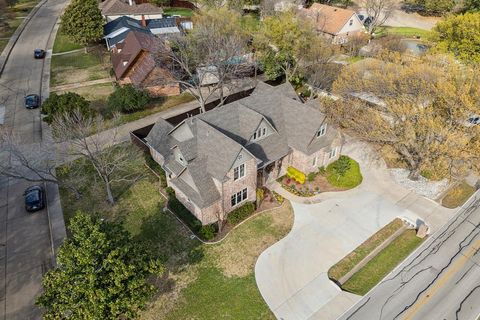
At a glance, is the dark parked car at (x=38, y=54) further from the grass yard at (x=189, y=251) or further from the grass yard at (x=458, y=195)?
the grass yard at (x=458, y=195)

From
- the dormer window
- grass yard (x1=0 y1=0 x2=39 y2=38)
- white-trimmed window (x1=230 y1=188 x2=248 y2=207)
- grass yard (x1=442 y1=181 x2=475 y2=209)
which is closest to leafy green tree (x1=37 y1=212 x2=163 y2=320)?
white-trimmed window (x1=230 y1=188 x2=248 y2=207)

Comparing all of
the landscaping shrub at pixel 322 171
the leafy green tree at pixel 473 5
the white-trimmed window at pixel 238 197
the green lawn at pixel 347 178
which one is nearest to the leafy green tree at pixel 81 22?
the white-trimmed window at pixel 238 197

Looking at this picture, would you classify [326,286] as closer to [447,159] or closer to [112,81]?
[447,159]

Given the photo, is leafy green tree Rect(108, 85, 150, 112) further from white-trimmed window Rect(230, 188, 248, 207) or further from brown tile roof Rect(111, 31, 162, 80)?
white-trimmed window Rect(230, 188, 248, 207)

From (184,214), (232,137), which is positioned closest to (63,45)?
(232,137)

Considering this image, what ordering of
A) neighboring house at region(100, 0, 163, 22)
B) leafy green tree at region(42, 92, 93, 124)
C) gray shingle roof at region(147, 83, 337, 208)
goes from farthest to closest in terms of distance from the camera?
neighboring house at region(100, 0, 163, 22) < leafy green tree at region(42, 92, 93, 124) < gray shingle roof at region(147, 83, 337, 208)

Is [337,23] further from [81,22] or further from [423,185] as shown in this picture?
[81,22]
